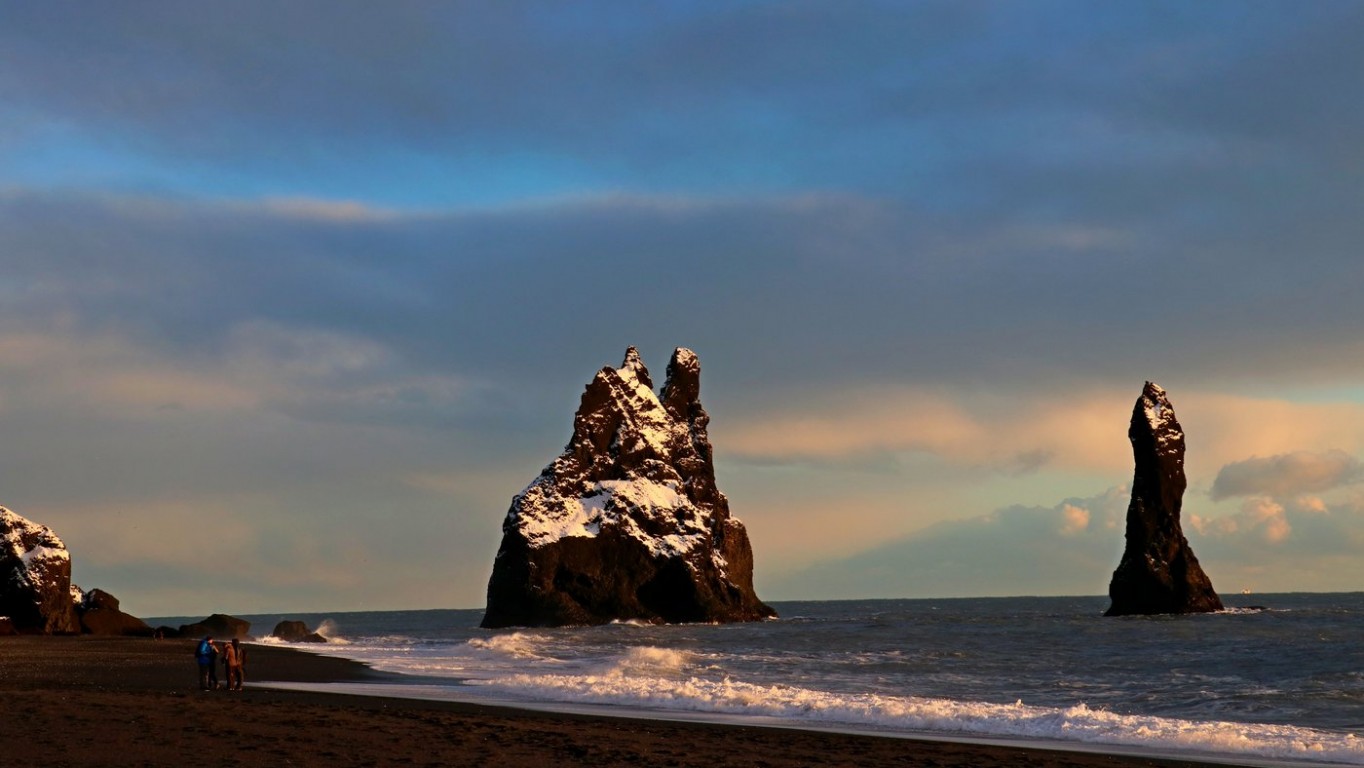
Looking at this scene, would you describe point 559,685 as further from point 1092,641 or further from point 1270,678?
point 1092,641

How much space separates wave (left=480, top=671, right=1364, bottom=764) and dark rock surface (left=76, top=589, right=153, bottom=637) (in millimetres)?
50891

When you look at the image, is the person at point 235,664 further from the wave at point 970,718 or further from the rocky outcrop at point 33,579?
the rocky outcrop at point 33,579

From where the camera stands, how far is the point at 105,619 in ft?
264

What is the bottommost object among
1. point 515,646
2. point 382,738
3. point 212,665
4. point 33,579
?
point 515,646

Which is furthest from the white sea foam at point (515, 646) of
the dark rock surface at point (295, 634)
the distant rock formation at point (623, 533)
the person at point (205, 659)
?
the distant rock formation at point (623, 533)

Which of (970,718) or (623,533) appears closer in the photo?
(970,718)

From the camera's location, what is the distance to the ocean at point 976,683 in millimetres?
26828

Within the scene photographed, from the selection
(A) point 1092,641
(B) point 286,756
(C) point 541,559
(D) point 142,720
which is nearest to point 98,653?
(D) point 142,720

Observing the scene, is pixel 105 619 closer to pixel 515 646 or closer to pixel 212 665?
pixel 515 646

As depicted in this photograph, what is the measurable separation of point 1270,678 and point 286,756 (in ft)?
117

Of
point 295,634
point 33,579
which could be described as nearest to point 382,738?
point 33,579

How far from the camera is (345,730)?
2233cm

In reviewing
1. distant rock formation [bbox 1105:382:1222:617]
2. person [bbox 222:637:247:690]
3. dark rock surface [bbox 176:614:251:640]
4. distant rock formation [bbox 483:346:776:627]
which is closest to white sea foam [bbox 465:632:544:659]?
dark rock surface [bbox 176:614:251:640]

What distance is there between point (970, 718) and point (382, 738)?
524 inches
